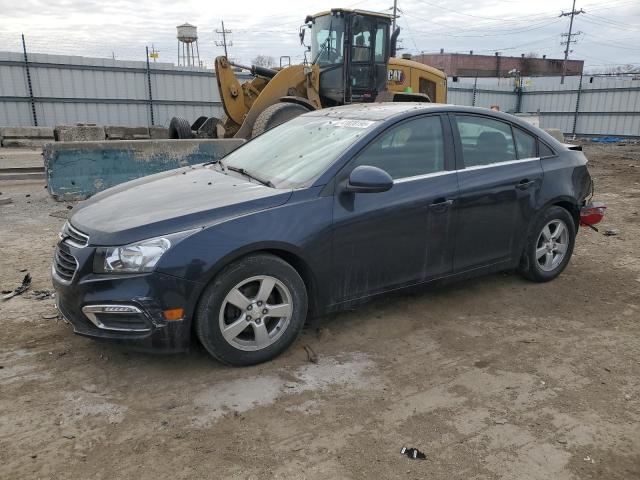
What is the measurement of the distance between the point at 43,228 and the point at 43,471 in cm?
490

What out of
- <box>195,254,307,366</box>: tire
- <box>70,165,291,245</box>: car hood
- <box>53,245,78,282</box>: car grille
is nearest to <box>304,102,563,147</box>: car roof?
<box>70,165,291,245</box>: car hood

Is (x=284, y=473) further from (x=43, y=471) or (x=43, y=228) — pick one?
(x=43, y=228)

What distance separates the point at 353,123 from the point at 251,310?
5.70ft

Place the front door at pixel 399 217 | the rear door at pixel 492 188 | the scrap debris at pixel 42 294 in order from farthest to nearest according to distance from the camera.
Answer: the scrap debris at pixel 42 294
the rear door at pixel 492 188
the front door at pixel 399 217

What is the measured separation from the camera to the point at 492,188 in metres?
4.32

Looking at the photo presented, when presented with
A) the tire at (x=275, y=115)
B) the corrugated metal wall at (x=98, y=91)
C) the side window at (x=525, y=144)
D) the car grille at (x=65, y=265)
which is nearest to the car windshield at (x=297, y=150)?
the car grille at (x=65, y=265)

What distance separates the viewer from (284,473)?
2.50m

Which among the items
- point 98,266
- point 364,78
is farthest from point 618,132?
point 98,266

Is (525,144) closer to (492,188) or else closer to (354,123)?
(492,188)

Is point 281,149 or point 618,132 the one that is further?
point 618,132

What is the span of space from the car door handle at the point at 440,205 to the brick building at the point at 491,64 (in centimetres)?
6162

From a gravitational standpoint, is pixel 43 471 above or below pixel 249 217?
below

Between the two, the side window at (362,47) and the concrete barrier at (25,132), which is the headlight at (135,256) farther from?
the concrete barrier at (25,132)

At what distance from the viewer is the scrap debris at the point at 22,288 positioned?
14.7 feet
